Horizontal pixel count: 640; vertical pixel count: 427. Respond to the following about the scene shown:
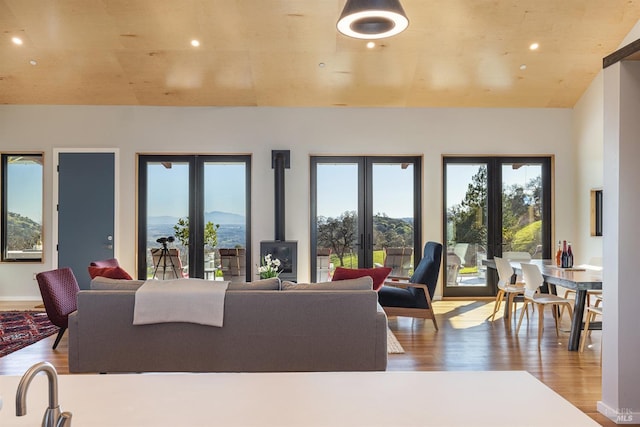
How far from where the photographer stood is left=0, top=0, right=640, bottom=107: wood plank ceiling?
18.0 feet

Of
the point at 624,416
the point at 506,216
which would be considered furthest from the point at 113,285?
the point at 506,216

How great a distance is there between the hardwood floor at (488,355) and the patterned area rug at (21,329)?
0.14 m

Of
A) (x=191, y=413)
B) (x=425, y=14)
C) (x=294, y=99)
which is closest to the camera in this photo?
(x=191, y=413)

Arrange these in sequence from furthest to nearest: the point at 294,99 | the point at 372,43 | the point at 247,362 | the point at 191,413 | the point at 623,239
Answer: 1. the point at 294,99
2. the point at 372,43
3. the point at 247,362
4. the point at 623,239
5. the point at 191,413

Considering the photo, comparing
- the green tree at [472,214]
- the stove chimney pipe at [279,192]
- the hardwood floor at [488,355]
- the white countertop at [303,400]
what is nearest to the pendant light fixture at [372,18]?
the white countertop at [303,400]

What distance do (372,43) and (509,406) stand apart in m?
5.49

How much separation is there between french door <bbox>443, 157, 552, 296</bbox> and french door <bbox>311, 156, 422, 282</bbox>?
1.88 ft

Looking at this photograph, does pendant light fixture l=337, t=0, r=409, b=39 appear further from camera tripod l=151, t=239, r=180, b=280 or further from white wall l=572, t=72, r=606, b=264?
camera tripod l=151, t=239, r=180, b=280

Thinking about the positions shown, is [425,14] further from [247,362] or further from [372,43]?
[247,362]

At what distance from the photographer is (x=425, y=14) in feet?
18.2

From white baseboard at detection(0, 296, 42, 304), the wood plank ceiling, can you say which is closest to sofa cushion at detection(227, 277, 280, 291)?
the wood plank ceiling

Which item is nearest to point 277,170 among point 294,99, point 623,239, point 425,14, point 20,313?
point 294,99

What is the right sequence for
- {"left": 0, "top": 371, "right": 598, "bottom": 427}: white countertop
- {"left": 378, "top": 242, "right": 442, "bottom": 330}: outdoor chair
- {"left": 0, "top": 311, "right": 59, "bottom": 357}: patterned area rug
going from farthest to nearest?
{"left": 378, "top": 242, "right": 442, "bottom": 330}: outdoor chair → {"left": 0, "top": 311, "right": 59, "bottom": 357}: patterned area rug → {"left": 0, "top": 371, "right": 598, "bottom": 427}: white countertop

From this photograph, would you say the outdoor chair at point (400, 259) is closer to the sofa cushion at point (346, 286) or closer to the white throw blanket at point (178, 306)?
the sofa cushion at point (346, 286)
